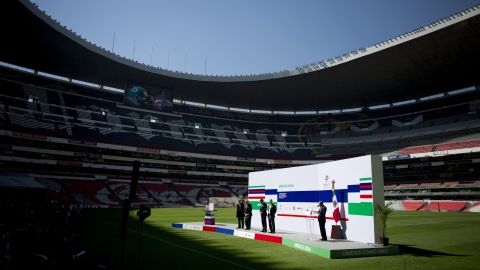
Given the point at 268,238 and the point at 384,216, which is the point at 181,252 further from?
the point at 384,216

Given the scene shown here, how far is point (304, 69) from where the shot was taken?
2077 inches

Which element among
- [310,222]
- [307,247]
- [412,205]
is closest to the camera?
[307,247]

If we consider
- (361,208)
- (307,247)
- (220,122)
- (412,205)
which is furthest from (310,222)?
(220,122)

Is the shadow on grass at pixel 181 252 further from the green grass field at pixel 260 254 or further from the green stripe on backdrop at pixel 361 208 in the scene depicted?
the green stripe on backdrop at pixel 361 208

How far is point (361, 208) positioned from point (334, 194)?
185 centimetres

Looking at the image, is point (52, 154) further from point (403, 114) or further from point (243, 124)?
point (403, 114)

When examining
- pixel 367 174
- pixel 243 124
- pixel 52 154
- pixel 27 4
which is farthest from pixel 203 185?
pixel 367 174

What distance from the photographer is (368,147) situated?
212ft

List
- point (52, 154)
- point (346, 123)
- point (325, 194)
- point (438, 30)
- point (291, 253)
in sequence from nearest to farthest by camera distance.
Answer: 1. point (291, 253)
2. point (325, 194)
3. point (438, 30)
4. point (52, 154)
5. point (346, 123)

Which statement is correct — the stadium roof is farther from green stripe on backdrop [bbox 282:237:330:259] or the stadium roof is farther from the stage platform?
green stripe on backdrop [bbox 282:237:330:259]

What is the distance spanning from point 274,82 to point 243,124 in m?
18.6

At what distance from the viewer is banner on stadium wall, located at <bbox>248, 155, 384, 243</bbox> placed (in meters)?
12.9

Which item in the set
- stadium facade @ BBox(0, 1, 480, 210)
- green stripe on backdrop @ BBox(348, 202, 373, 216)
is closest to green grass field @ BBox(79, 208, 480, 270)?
green stripe on backdrop @ BBox(348, 202, 373, 216)

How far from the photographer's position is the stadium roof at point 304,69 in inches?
1577
